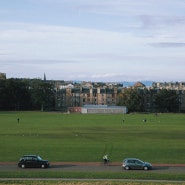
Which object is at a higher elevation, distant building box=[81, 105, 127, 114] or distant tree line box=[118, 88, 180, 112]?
distant tree line box=[118, 88, 180, 112]

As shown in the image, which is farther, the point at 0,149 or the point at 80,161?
the point at 0,149

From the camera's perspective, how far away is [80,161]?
4012cm

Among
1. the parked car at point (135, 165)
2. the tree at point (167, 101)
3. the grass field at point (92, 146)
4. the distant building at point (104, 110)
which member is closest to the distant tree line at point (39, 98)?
the tree at point (167, 101)

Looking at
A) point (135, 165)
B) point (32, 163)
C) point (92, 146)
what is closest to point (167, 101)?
point (92, 146)

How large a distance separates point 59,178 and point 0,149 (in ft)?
61.6

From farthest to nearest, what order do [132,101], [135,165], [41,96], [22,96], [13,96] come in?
[41,96] → [132,101] → [22,96] → [13,96] → [135,165]

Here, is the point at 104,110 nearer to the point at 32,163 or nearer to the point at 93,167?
the point at 93,167

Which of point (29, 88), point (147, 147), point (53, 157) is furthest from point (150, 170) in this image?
point (29, 88)

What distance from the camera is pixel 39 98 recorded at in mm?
166500

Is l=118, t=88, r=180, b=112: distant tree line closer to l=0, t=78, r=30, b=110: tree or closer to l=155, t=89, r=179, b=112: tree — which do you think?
l=155, t=89, r=179, b=112: tree

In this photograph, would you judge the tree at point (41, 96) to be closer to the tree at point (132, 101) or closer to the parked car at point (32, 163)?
the tree at point (132, 101)

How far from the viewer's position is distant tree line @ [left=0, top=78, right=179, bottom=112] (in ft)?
508

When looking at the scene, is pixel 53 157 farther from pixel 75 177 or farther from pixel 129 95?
pixel 129 95

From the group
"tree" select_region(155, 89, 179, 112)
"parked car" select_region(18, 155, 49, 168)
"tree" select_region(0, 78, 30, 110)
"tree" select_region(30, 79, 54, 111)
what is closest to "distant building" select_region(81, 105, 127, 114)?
"tree" select_region(30, 79, 54, 111)
